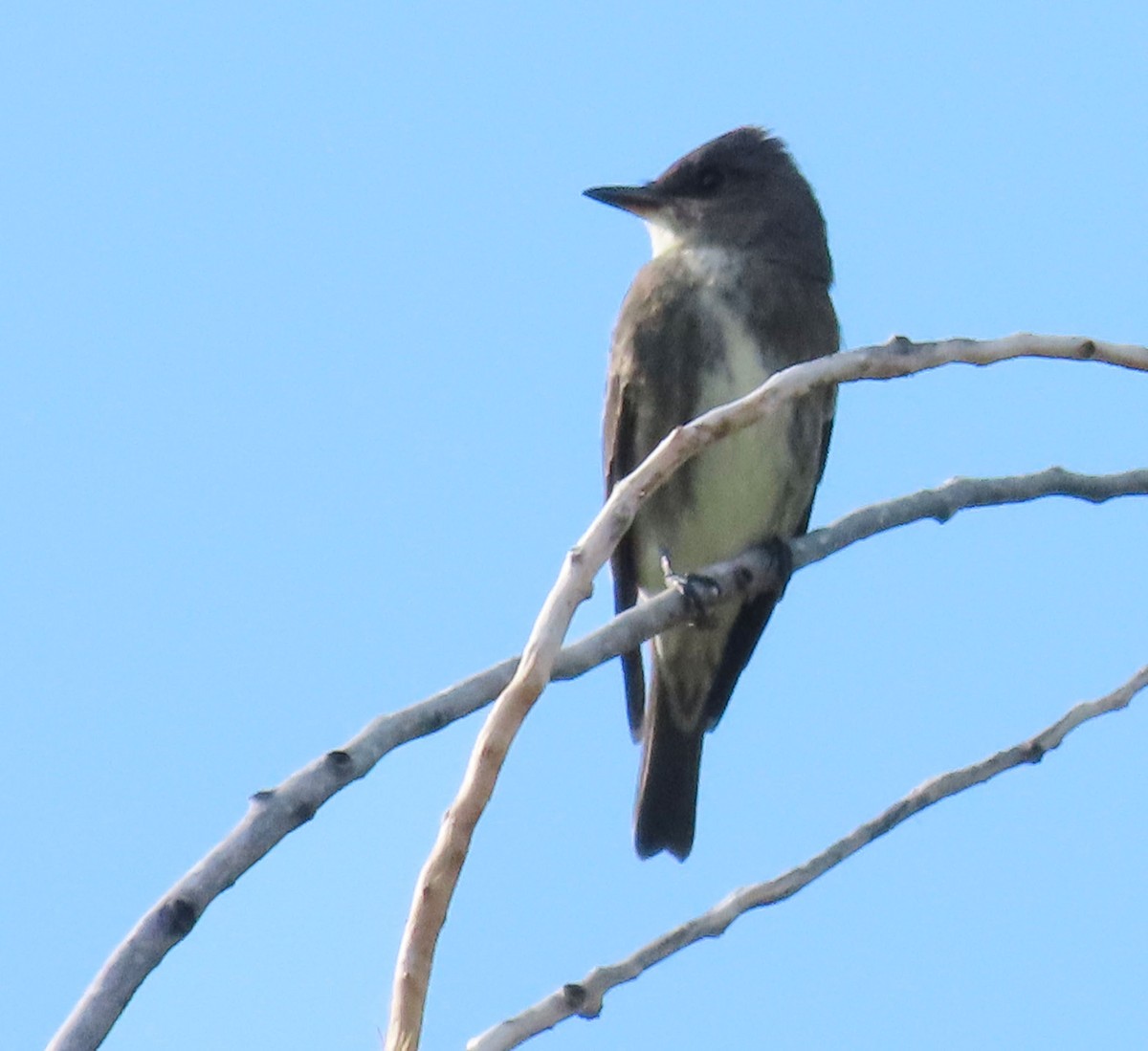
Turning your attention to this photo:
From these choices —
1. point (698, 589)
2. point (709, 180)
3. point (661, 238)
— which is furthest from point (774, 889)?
point (709, 180)

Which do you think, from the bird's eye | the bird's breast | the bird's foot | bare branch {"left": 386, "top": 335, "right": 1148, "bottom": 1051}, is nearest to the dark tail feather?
the bird's breast

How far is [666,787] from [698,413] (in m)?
1.25

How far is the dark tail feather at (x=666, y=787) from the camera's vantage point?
624 centimetres

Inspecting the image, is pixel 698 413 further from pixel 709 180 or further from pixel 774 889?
pixel 774 889

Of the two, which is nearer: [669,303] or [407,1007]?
[407,1007]

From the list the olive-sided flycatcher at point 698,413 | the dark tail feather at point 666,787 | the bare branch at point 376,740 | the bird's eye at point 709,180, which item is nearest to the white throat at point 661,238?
the olive-sided flycatcher at point 698,413

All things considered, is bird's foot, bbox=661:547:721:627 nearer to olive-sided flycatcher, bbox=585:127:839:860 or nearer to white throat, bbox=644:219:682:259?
olive-sided flycatcher, bbox=585:127:839:860

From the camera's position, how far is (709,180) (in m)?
6.87

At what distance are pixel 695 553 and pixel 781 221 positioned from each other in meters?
1.33

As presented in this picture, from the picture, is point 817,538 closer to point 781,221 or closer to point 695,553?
point 695,553

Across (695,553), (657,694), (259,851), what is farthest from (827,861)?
(657,694)

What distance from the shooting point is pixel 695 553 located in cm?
604

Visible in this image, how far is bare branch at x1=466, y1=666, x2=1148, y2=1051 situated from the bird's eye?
155 inches

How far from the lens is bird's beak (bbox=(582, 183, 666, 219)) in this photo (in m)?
6.73
